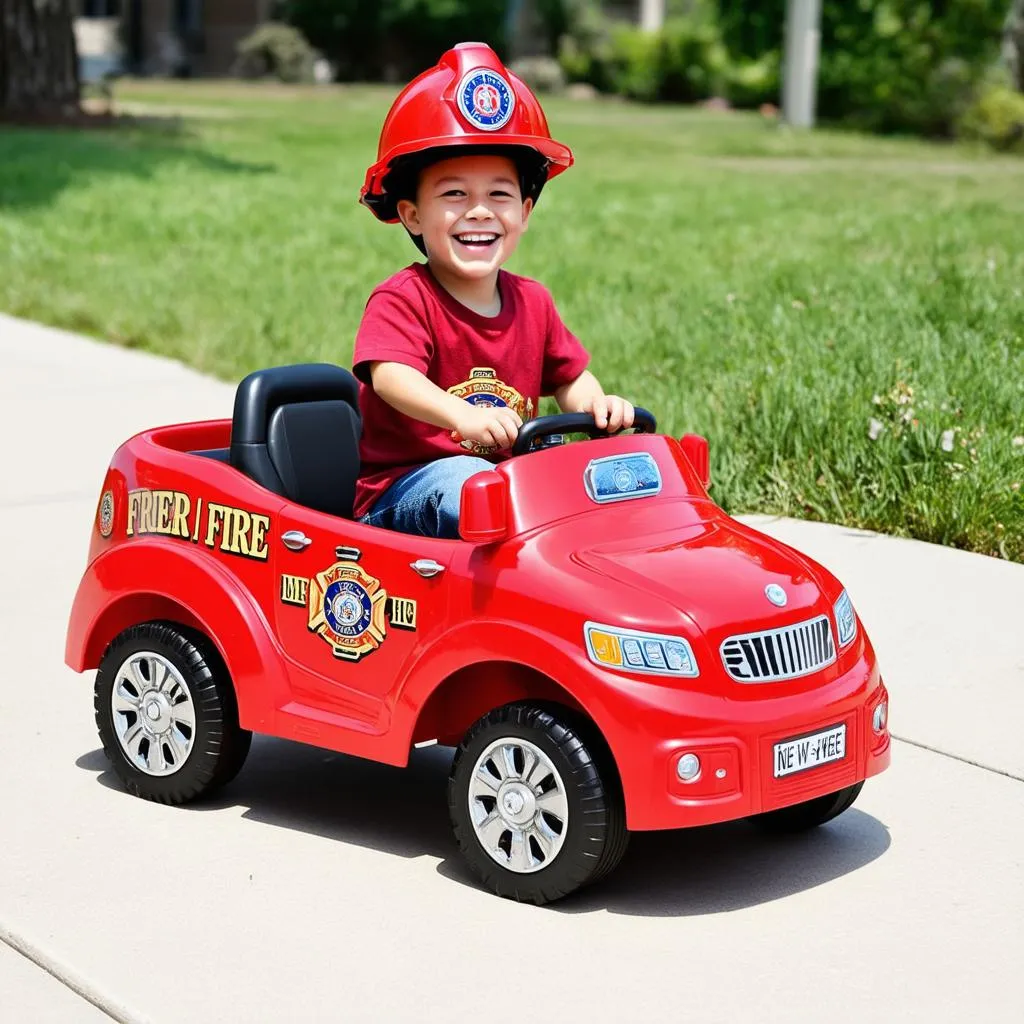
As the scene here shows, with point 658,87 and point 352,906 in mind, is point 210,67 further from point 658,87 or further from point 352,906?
point 352,906

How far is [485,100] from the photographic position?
400 centimetres

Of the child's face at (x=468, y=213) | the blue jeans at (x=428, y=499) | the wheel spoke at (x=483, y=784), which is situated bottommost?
the wheel spoke at (x=483, y=784)

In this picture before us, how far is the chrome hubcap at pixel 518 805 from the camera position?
11.5ft

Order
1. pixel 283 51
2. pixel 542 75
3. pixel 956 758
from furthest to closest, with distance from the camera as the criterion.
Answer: pixel 542 75, pixel 283 51, pixel 956 758

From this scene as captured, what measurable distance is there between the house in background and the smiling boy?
40601mm

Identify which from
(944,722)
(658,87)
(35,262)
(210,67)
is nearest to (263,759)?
(944,722)

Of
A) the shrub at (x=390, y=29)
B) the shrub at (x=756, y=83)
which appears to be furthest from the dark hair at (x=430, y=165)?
the shrub at (x=390, y=29)

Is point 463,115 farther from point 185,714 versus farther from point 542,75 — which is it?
point 542,75

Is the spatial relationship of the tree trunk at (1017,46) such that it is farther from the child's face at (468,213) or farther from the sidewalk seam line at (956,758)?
the child's face at (468,213)

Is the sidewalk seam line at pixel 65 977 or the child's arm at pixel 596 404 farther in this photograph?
the child's arm at pixel 596 404

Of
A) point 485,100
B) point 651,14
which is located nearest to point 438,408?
point 485,100

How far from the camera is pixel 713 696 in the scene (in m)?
3.44

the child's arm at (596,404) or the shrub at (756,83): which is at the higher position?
the child's arm at (596,404)

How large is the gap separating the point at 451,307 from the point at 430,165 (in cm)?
31
